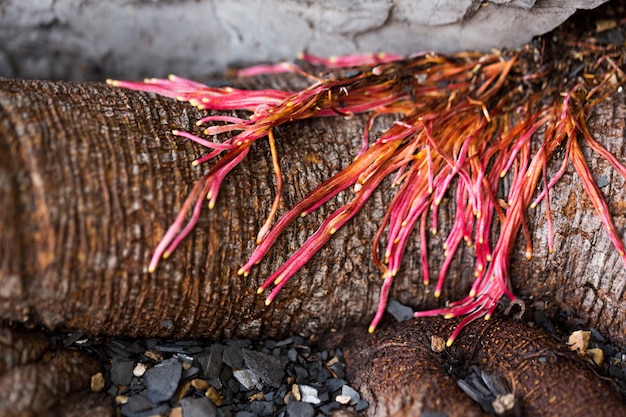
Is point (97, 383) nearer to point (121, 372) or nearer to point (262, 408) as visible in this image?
point (121, 372)

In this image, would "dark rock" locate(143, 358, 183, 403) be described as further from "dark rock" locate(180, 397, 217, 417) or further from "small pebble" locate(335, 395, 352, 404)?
"small pebble" locate(335, 395, 352, 404)

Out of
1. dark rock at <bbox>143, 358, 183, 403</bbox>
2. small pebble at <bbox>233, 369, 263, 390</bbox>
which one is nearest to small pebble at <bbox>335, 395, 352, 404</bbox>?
small pebble at <bbox>233, 369, 263, 390</bbox>

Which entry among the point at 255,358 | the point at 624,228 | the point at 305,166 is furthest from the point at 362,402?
the point at 624,228

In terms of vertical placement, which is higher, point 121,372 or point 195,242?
point 195,242

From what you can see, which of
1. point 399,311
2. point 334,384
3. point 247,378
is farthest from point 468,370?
point 247,378

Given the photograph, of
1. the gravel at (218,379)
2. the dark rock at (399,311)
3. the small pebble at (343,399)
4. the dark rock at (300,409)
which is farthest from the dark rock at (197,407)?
the dark rock at (399,311)

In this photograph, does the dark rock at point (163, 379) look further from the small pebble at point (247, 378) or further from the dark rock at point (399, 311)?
the dark rock at point (399, 311)

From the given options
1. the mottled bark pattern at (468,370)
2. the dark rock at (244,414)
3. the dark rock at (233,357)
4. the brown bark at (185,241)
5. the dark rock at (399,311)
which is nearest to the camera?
the brown bark at (185,241)
